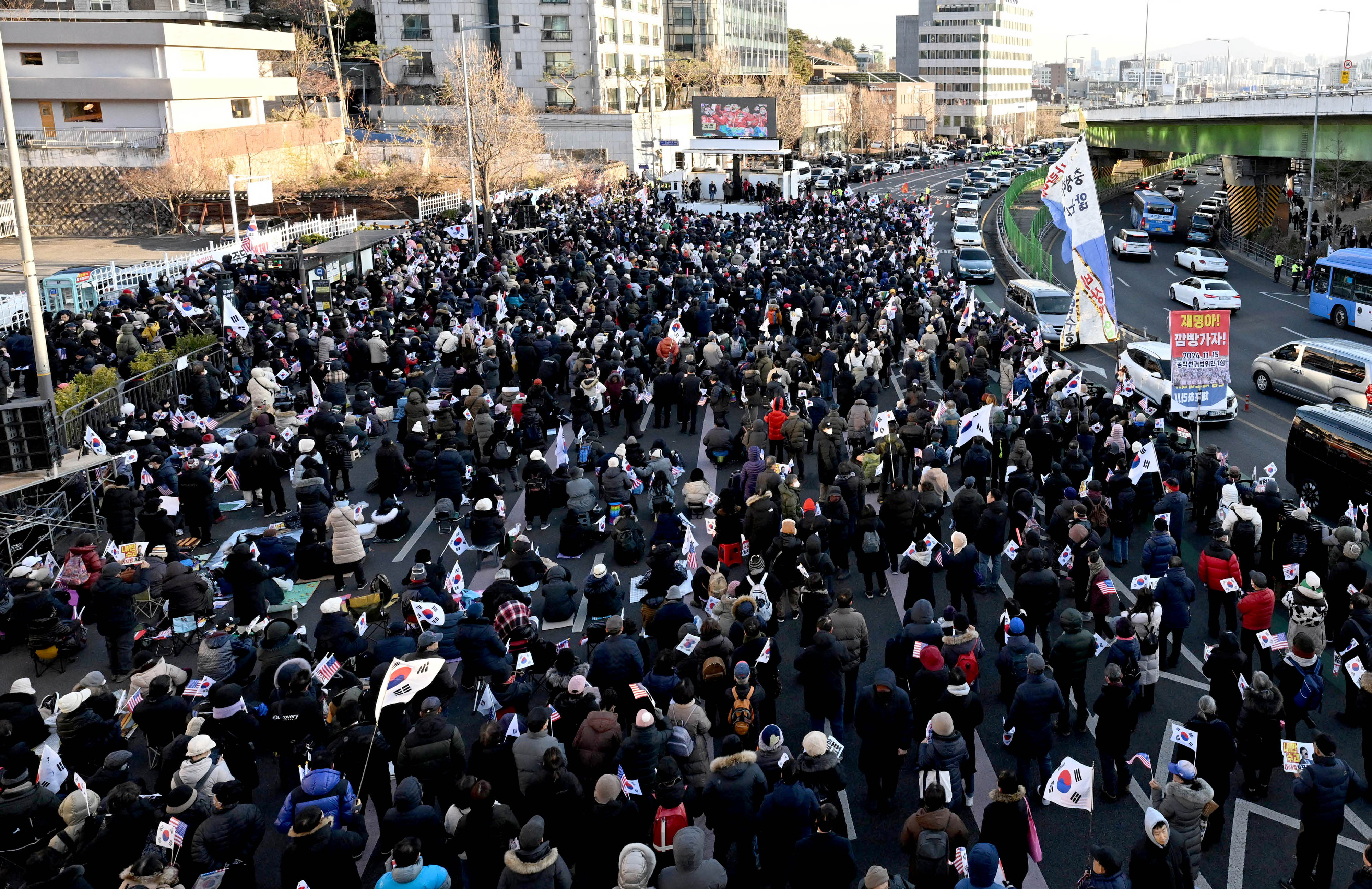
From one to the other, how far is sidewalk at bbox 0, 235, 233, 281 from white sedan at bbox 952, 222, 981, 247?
31982 millimetres

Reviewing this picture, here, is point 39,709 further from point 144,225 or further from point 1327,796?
point 144,225

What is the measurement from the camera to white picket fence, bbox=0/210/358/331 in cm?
2939

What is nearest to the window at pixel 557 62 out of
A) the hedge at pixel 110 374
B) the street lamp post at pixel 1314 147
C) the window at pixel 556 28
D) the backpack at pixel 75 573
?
the window at pixel 556 28

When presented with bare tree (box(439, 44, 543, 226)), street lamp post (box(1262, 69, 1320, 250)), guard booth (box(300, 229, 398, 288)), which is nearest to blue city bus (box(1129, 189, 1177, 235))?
street lamp post (box(1262, 69, 1320, 250))

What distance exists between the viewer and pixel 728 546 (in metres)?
14.7

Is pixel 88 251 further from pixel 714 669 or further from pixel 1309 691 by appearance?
pixel 1309 691

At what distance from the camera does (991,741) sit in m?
11.2

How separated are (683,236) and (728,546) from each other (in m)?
27.3

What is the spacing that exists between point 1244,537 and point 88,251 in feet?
158

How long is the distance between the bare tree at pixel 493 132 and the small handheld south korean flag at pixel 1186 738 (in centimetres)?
4200

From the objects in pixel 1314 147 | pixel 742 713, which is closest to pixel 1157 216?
pixel 1314 147

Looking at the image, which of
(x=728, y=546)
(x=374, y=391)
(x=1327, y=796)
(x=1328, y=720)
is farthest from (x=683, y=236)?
(x=1327, y=796)

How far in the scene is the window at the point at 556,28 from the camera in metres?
91.6

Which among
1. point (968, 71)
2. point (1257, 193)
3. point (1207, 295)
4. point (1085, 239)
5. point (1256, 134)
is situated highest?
point (968, 71)
